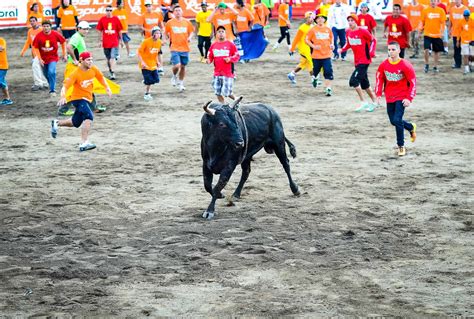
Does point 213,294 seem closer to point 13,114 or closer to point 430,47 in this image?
point 13,114

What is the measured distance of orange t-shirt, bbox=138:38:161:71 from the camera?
2261 cm

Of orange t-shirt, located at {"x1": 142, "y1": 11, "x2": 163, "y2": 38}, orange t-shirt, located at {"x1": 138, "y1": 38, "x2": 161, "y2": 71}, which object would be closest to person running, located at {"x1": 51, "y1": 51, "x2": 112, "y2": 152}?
orange t-shirt, located at {"x1": 138, "y1": 38, "x2": 161, "y2": 71}

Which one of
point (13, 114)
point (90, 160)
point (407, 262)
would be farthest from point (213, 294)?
point (13, 114)

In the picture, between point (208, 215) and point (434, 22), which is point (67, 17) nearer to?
point (434, 22)

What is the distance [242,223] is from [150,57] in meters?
12.0

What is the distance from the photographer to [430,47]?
27.8 m

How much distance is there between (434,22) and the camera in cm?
2758

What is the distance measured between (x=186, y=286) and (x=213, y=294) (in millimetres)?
401

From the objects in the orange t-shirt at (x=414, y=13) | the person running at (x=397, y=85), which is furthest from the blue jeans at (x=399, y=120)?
the orange t-shirt at (x=414, y=13)

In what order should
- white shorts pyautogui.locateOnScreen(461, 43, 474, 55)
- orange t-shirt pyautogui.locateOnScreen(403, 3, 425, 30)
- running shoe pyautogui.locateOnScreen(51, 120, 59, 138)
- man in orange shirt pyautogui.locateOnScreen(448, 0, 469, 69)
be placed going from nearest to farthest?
running shoe pyautogui.locateOnScreen(51, 120, 59, 138), white shorts pyautogui.locateOnScreen(461, 43, 474, 55), man in orange shirt pyautogui.locateOnScreen(448, 0, 469, 69), orange t-shirt pyautogui.locateOnScreen(403, 3, 425, 30)

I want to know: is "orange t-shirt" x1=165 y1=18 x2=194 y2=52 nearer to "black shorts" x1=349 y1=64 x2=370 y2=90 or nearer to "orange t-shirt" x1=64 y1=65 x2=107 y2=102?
"black shorts" x1=349 y1=64 x2=370 y2=90

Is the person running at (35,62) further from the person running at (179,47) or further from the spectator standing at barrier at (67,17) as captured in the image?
the spectator standing at barrier at (67,17)

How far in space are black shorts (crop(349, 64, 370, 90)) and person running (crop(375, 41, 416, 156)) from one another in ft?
14.4

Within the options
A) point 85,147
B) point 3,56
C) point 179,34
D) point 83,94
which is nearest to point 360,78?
point 179,34
